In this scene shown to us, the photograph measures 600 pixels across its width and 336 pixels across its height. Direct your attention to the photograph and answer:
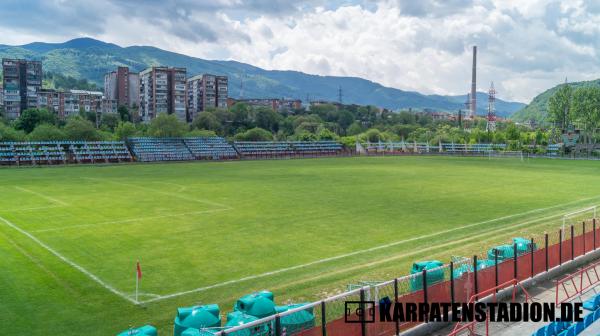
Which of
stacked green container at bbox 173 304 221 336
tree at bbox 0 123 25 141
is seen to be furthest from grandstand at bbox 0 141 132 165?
stacked green container at bbox 173 304 221 336

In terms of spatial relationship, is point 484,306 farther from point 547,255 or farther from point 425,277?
point 547,255

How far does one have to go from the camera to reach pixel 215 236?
907 inches

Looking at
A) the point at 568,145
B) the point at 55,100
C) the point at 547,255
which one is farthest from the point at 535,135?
the point at 55,100

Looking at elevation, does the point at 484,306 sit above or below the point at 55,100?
below

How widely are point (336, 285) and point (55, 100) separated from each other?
206955 mm

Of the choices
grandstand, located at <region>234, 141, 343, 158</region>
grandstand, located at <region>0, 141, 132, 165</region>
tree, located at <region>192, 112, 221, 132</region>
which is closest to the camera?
grandstand, located at <region>0, 141, 132, 165</region>

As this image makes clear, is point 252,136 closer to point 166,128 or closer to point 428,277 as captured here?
point 166,128

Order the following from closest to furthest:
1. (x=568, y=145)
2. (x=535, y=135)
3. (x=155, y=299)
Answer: (x=155, y=299), (x=568, y=145), (x=535, y=135)

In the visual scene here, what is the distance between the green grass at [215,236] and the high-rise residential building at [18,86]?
160934 mm

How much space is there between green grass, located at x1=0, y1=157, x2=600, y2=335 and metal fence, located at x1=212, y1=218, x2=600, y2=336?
12.8ft

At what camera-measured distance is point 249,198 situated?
35594mm

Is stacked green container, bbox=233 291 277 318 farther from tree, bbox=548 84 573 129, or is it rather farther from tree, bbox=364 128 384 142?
tree, bbox=364 128 384 142

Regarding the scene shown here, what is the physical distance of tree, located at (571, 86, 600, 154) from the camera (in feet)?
432

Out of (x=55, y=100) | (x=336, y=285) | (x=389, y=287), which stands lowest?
(x=336, y=285)
